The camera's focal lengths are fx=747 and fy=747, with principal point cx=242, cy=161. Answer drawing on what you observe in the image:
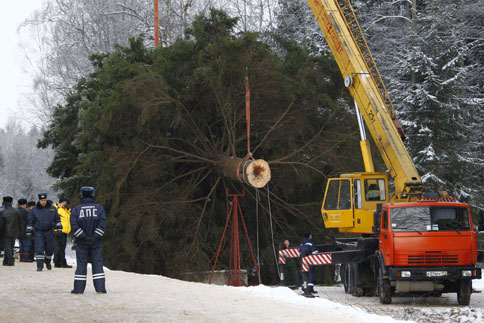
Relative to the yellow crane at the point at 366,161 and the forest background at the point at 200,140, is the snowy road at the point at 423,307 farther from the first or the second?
the forest background at the point at 200,140

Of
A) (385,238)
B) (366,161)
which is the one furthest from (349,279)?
(385,238)

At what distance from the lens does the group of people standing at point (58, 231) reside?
13.0 m

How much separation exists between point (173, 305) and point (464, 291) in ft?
24.7

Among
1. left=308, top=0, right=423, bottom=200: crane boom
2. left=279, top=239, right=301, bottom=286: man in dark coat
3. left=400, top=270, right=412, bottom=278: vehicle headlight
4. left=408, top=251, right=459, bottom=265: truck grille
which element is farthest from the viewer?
left=279, top=239, right=301, bottom=286: man in dark coat

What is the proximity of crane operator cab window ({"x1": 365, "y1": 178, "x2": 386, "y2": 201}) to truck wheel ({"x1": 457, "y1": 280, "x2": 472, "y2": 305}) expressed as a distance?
13.4 feet

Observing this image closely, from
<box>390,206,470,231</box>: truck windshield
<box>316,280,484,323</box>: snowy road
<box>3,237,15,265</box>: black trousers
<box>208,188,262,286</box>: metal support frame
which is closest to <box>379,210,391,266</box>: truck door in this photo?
<box>390,206,470,231</box>: truck windshield

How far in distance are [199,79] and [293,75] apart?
13.3 ft

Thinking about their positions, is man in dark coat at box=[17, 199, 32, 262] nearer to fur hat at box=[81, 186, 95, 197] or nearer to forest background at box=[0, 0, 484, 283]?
forest background at box=[0, 0, 484, 283]

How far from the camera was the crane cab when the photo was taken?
19953mm

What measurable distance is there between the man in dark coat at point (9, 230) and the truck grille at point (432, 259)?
1073 cm

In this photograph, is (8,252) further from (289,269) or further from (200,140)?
(200,140)

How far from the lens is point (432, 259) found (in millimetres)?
16219

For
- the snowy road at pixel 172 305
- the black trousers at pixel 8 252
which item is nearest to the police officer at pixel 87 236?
the snowy road at pixel 172 305

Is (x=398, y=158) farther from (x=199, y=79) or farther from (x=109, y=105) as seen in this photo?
(x=109, y=105)
